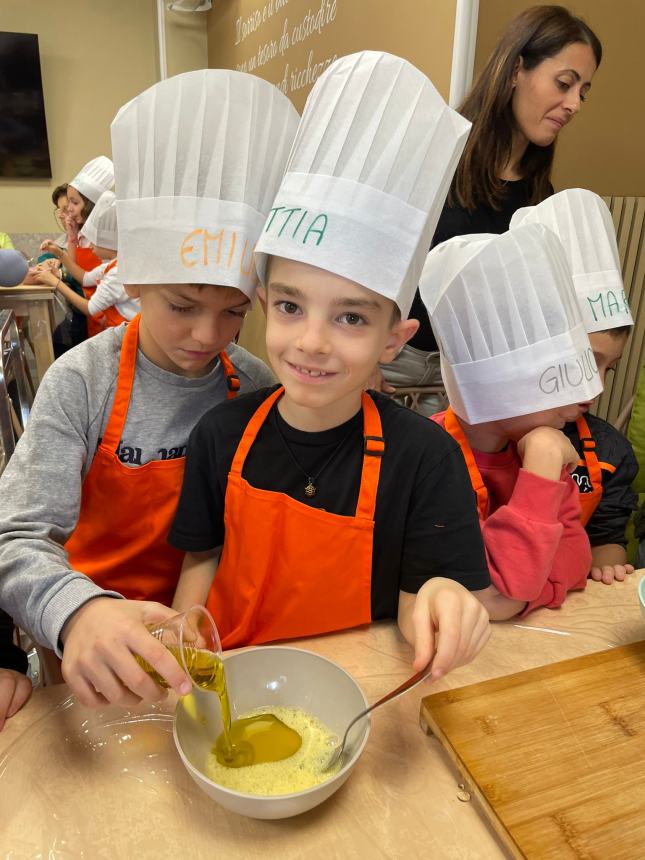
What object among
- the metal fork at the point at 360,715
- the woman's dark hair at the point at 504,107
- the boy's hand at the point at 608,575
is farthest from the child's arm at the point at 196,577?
the woman's dark hair at the point at 504,107

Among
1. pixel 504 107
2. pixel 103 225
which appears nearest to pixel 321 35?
pixel 103 225

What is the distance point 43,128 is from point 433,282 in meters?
5.42

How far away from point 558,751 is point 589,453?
2.46 feet

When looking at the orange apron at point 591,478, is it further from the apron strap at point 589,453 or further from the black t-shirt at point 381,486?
the black t-shirt at point 381,486

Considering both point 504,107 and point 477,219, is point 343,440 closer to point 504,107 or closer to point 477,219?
point 477,219

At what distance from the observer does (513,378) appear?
3.47 ft

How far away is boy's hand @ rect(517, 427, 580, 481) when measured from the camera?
3.31ft

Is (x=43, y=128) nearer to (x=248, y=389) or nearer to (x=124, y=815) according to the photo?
(x=248, y=389)

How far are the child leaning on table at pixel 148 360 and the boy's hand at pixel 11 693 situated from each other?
6 cm

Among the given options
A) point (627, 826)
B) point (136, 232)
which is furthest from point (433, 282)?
point (627, 826)

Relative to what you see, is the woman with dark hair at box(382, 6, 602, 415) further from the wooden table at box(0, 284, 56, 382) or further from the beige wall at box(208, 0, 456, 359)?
the wooden table at box(0, 284, 56, 382)

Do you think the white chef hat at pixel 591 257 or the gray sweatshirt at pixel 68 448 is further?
the white chef hat at pixel 591 257

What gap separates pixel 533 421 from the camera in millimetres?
1099

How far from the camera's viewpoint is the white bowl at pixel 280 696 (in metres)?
0.64
